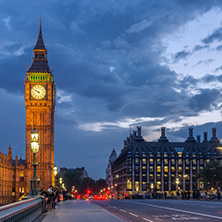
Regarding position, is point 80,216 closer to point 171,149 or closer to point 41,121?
point 41,121

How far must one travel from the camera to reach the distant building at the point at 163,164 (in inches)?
6292

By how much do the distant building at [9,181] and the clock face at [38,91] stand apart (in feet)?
70.2

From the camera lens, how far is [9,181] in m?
133

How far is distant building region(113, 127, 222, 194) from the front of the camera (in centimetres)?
15982

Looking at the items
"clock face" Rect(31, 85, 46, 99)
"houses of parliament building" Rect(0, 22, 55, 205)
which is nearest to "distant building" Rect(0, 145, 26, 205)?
"houses of parliament building" Rect(0, 22, 55, 205)

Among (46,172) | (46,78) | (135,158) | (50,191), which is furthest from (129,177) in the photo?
(50,191)

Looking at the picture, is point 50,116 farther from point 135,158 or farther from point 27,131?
point 135,158

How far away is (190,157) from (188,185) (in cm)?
1152

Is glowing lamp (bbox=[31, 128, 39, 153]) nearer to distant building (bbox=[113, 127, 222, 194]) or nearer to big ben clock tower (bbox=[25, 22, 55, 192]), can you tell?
big ben clock tower (bbox=[25, 22, 55, 192])

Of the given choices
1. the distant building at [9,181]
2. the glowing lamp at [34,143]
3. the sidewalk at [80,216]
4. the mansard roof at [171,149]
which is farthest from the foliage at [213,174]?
the glowing lamp at [34,143]

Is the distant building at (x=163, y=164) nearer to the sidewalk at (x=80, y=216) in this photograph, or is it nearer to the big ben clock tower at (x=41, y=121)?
the big ben clock tower at (x=41, y=121)

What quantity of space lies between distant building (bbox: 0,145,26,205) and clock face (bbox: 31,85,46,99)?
21.4m

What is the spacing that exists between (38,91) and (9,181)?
31549mm

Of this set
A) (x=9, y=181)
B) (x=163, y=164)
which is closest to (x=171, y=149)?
(x=163, y=164)
